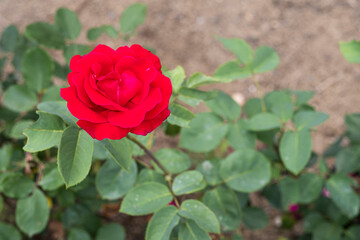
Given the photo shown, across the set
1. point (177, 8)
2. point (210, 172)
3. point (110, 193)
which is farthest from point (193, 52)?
point (110, 193)

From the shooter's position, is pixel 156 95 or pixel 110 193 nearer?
pixel 156 95

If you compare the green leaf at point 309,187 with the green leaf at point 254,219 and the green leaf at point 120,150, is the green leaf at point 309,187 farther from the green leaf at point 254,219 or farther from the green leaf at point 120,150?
the green leaf at point 120,150

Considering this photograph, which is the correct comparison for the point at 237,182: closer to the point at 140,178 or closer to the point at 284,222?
the point at 140,178

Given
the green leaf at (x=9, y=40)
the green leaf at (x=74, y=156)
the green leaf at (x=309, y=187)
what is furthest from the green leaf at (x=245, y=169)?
the green leaf at (x=9, y=40)

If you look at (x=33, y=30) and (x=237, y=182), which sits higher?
(x=33, y=30)

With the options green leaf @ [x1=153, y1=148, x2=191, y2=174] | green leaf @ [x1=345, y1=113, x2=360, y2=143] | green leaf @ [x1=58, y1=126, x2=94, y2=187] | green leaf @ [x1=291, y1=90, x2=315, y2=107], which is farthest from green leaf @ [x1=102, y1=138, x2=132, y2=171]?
green leaf @ [x1=345, y1=113, x2=360, y2=143]

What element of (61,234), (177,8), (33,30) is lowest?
(61,234)
